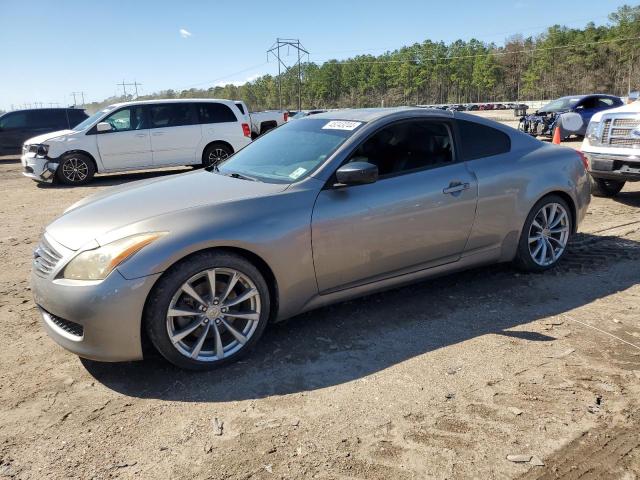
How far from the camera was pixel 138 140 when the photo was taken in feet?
38.8

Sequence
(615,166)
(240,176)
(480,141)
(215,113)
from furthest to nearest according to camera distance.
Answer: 1. (215,113)
2. (615,166)
3. (480,141)
4. (240,176)

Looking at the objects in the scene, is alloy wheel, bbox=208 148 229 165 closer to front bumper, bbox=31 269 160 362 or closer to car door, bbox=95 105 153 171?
car door, bbox=95 105 153 171

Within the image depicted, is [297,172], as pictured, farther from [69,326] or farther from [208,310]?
[69,326]

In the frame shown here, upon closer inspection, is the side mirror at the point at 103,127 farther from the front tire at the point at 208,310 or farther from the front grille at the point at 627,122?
the front grille at the point at 627,122

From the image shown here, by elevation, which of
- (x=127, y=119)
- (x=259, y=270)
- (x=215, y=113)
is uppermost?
(x=215, y=113)

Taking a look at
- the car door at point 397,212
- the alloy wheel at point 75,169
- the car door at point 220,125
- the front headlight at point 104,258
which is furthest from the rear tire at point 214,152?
the front headlight at point 104,258

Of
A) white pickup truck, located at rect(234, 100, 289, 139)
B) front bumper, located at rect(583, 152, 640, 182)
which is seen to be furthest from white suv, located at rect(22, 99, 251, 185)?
front bumper, located at rect(583, 152, 640, 182)

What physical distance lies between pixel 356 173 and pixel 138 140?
9.53 m

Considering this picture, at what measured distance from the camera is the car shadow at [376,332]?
314 cm

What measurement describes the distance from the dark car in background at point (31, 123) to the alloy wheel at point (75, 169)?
704 cm

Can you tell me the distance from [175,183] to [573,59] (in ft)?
314

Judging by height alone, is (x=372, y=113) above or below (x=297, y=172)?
above

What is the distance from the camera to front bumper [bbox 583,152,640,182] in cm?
724

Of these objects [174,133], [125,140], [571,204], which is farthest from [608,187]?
[125,140]
